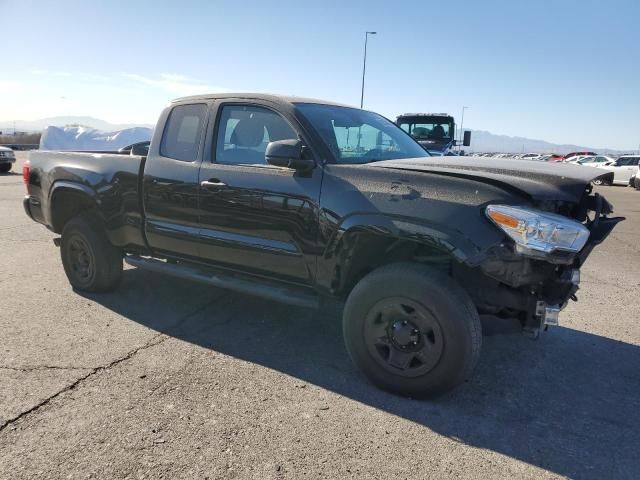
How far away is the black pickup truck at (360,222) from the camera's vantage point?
2.85 meters

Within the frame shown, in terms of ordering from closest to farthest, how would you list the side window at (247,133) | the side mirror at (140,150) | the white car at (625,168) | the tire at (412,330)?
the tire at (412,330) < the side window at (247,133) < the side mirror at (140,150) < the white car at (625,168)

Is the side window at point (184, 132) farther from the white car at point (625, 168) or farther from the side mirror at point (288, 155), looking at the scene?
the white car at point (625, 168)

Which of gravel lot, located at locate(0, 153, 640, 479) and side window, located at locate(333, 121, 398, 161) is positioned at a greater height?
side window, located at locate(333, 121, 398, 161)

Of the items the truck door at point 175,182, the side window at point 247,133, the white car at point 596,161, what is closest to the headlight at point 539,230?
the side window at point 247,133

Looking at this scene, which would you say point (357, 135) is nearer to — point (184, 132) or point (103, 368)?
point (184, 132)

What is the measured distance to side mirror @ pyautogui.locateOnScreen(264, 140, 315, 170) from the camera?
3320mm

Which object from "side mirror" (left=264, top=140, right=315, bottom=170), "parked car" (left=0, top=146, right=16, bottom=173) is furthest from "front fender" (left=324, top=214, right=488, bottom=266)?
"parked car" (left=0, top=146, right=16, bottom=173)

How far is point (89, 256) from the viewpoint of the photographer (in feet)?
15.8

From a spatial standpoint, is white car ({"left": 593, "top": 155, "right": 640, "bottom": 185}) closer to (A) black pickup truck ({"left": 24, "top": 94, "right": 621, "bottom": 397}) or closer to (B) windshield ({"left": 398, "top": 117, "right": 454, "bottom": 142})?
(B) windshield ({"left": 398, "top": 117, "right": 454, "bottom": 142})

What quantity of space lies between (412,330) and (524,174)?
1.15 meters

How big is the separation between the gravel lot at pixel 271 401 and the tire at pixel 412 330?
0.17 meters

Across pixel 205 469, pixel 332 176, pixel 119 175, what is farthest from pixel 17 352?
pixel 332 176

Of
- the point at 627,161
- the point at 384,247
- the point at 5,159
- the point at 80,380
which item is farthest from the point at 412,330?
the point at 627,161

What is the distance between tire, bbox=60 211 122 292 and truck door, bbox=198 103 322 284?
125cm
